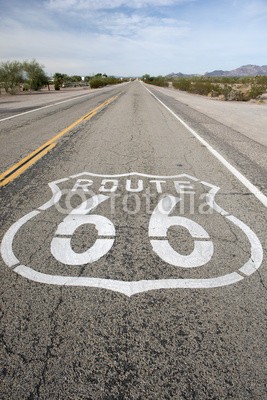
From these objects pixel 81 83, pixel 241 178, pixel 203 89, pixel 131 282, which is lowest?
pixel 81 83

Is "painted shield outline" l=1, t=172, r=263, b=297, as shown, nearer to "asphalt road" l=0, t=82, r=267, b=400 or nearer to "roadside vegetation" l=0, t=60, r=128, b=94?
"asphalt road" l=0, t=82, r=267, b=400

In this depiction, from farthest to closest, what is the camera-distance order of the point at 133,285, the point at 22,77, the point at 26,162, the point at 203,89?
the point at 22,77, the point at 203,89, the point at 26,162, the point at 133,285

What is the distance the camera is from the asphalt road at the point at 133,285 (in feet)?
5.39

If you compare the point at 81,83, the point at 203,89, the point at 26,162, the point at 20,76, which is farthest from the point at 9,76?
the point at 81,83

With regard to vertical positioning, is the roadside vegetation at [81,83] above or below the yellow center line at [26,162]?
A: below

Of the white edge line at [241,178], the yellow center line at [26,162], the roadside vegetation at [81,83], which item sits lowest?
the roadside vegetation at [81,83]

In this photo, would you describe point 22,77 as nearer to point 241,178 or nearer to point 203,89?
point 203,89

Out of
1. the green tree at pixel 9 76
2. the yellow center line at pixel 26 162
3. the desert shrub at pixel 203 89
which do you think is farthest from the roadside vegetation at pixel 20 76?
the yellow center line at pixel 26 162

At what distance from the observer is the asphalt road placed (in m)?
1.64

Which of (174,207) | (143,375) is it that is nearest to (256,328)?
(143,375)

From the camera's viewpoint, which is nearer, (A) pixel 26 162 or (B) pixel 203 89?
Answer: (A) pixel 26 162

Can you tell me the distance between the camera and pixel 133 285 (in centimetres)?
233

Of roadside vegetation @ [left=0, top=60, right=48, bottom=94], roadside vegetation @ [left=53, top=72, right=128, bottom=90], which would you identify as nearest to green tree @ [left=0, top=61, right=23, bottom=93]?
roadside vegetation @ [left=0, top=60, right=48, bottom=94]

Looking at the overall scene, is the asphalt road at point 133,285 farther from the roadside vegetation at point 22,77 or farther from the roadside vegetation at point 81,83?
the roadside vegetation at point 81,83
